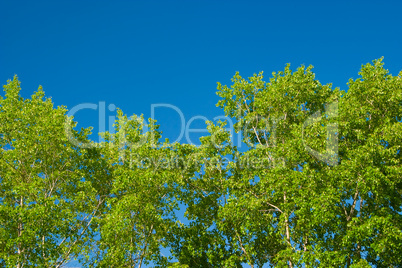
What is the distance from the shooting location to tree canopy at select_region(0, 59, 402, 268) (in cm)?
2091

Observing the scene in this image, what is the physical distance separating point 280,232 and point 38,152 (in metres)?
16.9

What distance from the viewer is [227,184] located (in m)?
25.6

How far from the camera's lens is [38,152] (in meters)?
25.8

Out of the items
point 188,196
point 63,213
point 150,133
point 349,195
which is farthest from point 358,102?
point 63,213

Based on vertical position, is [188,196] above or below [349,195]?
above

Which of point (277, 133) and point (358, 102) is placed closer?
point (358, 102)

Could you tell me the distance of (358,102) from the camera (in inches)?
943

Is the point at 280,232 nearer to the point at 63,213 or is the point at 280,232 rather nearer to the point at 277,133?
the point at 277,133

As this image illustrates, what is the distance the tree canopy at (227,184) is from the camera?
20906 millimetres

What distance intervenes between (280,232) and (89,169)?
15069 mm

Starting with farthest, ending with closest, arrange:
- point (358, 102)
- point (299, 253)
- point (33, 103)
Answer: point (33, 103) < point (358, 102) < point (299, 253)

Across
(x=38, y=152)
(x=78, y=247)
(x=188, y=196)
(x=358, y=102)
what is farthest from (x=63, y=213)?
(x=358, y=102)

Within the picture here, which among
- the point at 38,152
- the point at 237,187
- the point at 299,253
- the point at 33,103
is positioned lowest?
the point at 299,253

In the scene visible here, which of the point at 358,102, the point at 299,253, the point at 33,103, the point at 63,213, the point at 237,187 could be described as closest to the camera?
the point at 299,253
